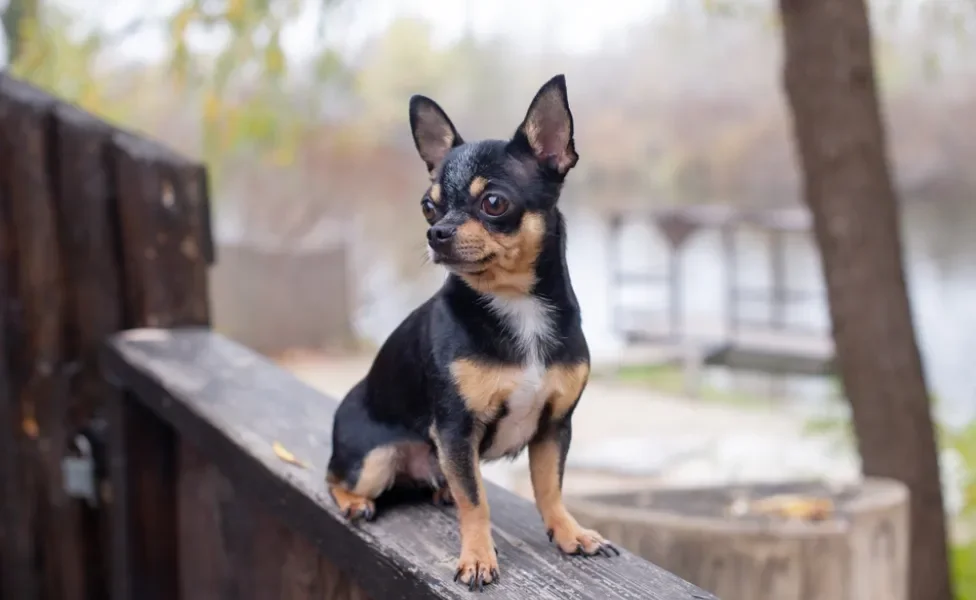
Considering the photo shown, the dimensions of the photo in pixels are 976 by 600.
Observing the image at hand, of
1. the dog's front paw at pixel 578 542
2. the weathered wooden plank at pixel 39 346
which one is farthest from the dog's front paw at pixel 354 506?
the weathered wooden plank at pixel 39 346

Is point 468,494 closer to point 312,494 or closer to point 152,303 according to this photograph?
point 312,494

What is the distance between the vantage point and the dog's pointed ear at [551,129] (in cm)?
76

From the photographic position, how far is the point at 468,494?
845 mm

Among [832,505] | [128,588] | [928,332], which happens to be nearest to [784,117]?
[928,332]

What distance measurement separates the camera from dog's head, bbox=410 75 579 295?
76cm

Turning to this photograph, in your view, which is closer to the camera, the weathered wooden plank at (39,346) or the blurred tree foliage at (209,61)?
the weathered wooden plank at (39,346)

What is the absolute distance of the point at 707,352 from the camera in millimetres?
5750

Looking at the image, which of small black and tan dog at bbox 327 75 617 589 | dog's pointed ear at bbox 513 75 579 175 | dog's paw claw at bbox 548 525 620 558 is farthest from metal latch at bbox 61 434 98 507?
dog's pointed ear at bbox 513 75 579 175

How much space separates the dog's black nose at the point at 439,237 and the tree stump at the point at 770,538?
1.17 metres

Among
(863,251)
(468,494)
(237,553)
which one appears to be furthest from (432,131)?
(863,251)

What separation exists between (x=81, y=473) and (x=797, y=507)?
150cm

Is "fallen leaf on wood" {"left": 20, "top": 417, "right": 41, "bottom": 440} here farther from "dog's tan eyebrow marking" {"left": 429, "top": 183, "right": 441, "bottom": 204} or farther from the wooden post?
"dog's tan eyebrow marking" {"left": 429, "top": 183, "right": 441, "bottom": 204}

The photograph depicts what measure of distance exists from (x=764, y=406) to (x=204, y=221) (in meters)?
4.70

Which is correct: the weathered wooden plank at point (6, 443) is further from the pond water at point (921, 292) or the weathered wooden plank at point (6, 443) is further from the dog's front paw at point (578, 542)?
the pond water at point (921, 292)
